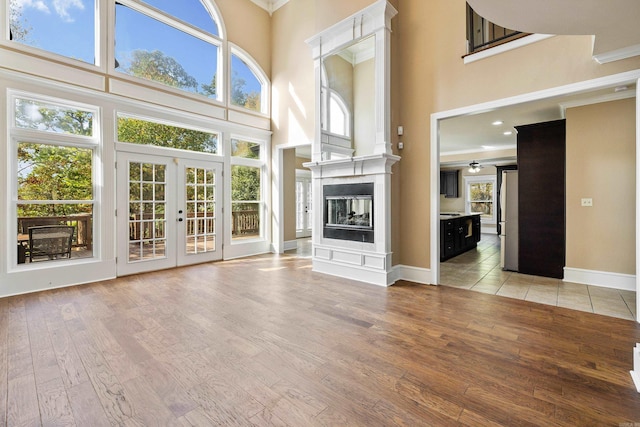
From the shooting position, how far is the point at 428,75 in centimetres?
437

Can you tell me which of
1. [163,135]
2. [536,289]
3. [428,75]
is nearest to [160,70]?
[163,135]

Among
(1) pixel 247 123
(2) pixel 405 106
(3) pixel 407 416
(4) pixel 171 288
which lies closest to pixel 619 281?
(2) pixel 405 106

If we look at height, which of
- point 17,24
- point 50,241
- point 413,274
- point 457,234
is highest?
point 17,24

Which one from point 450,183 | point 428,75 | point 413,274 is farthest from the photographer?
point 450,183

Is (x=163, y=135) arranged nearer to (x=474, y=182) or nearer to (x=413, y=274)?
(x=413, y=274)

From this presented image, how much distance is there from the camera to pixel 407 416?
1.64 m

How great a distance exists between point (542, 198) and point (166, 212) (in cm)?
635

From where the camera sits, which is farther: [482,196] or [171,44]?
[482,196]

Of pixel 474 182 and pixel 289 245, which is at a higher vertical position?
pixel 474 182

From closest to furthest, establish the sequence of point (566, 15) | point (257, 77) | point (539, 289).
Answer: point (566, 15) < point (539, 289) < point (257, 77)

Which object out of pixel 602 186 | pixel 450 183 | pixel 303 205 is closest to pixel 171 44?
pixel 303 205

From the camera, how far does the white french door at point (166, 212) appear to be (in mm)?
4766

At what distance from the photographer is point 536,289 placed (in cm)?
405

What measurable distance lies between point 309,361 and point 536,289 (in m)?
3.58
